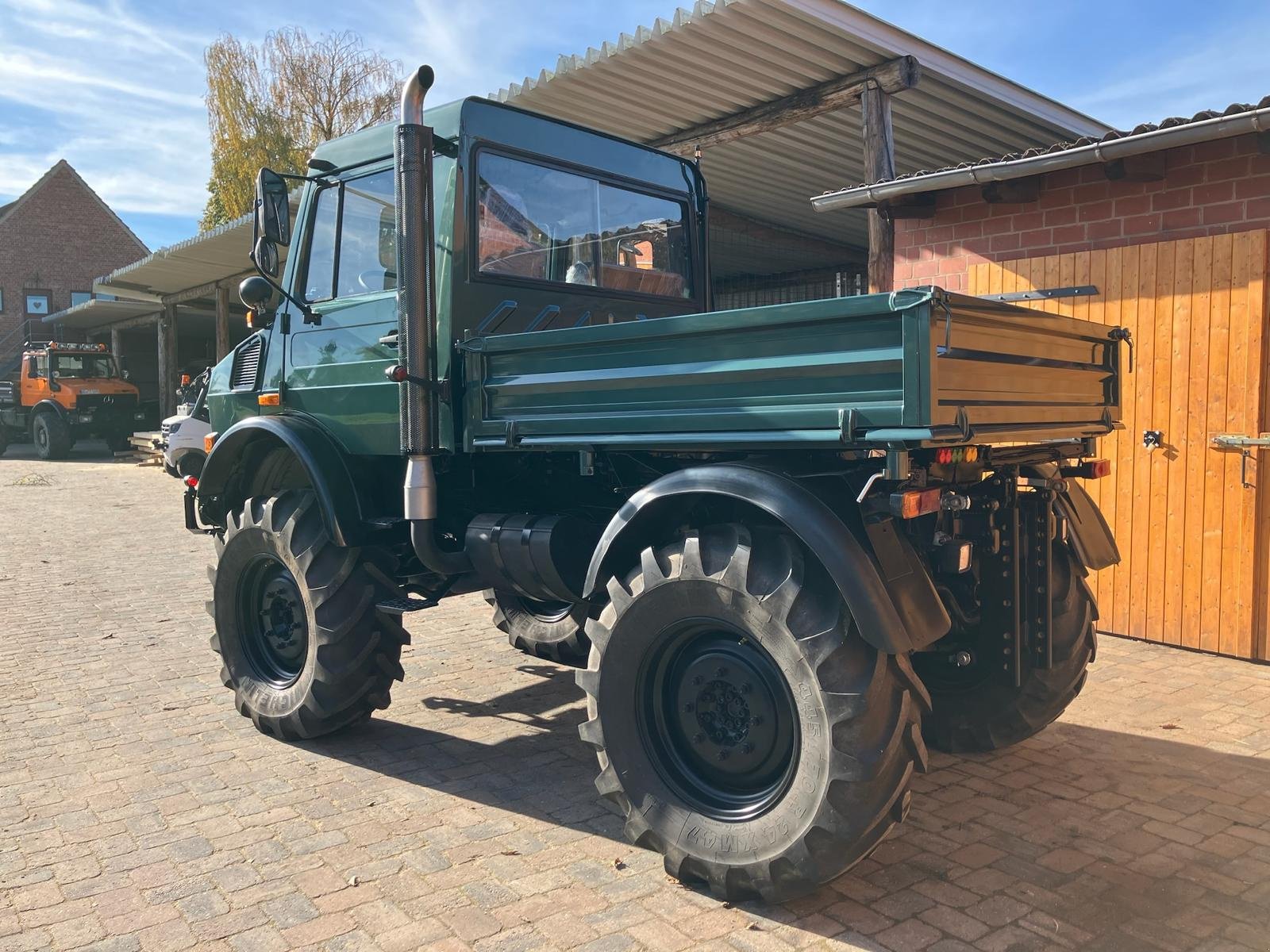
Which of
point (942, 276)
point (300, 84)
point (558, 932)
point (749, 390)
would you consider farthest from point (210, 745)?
point (300, 84)

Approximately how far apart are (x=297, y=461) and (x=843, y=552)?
3.18m

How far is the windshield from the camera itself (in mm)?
24109

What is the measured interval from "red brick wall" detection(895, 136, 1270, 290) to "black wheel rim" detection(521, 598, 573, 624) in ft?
11.9

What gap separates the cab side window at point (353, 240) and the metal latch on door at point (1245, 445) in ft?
15.9

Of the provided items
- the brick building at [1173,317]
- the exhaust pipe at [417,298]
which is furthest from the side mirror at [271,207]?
the brick building at [1173,317]

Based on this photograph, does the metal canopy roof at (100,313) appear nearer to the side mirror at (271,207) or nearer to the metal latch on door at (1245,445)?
the side mirror at (271,207)

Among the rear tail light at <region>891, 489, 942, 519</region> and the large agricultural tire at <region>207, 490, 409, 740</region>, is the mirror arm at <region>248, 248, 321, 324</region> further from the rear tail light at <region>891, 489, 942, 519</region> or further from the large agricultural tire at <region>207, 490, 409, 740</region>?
the rear tail light at <region>891, 489, 942, 519</region>

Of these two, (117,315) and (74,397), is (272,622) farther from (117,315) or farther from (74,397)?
(117,315)

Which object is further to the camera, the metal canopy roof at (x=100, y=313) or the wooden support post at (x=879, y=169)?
the metal canopy roof at (x=100, y=313)

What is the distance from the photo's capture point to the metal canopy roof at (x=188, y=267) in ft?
53.5

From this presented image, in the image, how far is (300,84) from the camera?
27953 millimetres

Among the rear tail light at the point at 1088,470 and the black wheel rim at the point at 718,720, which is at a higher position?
the rear tail light at the point at 1088,470

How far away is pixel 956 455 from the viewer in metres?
3.19

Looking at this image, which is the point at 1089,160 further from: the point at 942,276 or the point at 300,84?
the point at 300,84
